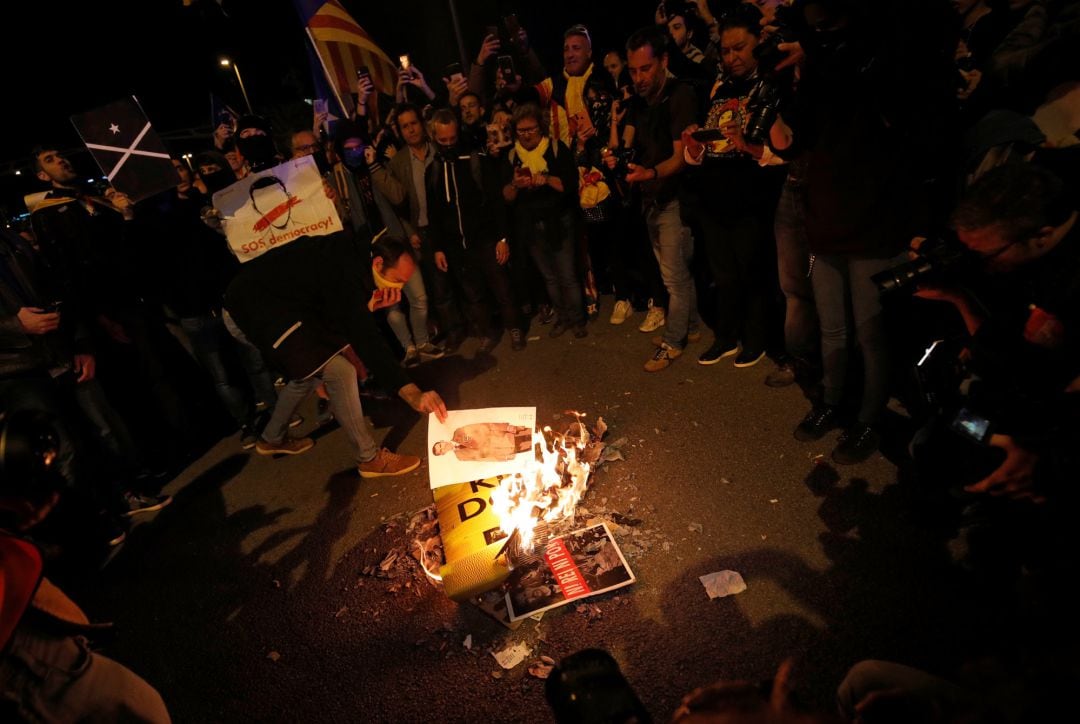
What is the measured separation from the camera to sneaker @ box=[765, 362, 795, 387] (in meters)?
4.64

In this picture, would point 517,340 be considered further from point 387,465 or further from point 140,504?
point 140,504

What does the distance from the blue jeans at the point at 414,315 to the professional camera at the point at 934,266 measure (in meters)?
5.15

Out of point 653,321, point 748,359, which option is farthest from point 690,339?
point 748,359

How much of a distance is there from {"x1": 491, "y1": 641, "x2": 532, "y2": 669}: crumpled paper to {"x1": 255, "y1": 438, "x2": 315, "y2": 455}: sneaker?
339 cm

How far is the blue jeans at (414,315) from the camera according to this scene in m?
6.58

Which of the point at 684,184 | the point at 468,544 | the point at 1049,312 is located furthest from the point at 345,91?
the point at 1049,312

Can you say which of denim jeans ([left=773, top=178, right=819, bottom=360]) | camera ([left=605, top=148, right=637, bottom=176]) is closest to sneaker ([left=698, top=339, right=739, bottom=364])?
denim jeans ([left=773, top=178, right=819, bottom=360])

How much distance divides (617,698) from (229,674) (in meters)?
3.16

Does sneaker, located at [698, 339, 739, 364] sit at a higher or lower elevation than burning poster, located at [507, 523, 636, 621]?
lower

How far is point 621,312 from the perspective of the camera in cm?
657

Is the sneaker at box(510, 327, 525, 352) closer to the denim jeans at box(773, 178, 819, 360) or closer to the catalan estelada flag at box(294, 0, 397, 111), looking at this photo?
the denim jeans at box(773, 178, 819, 360)

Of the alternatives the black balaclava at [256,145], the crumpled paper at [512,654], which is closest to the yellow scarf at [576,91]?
the black balaclava at [256,145]

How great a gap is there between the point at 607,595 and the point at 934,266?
251cm

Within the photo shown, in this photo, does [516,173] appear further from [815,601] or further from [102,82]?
[102,82]
